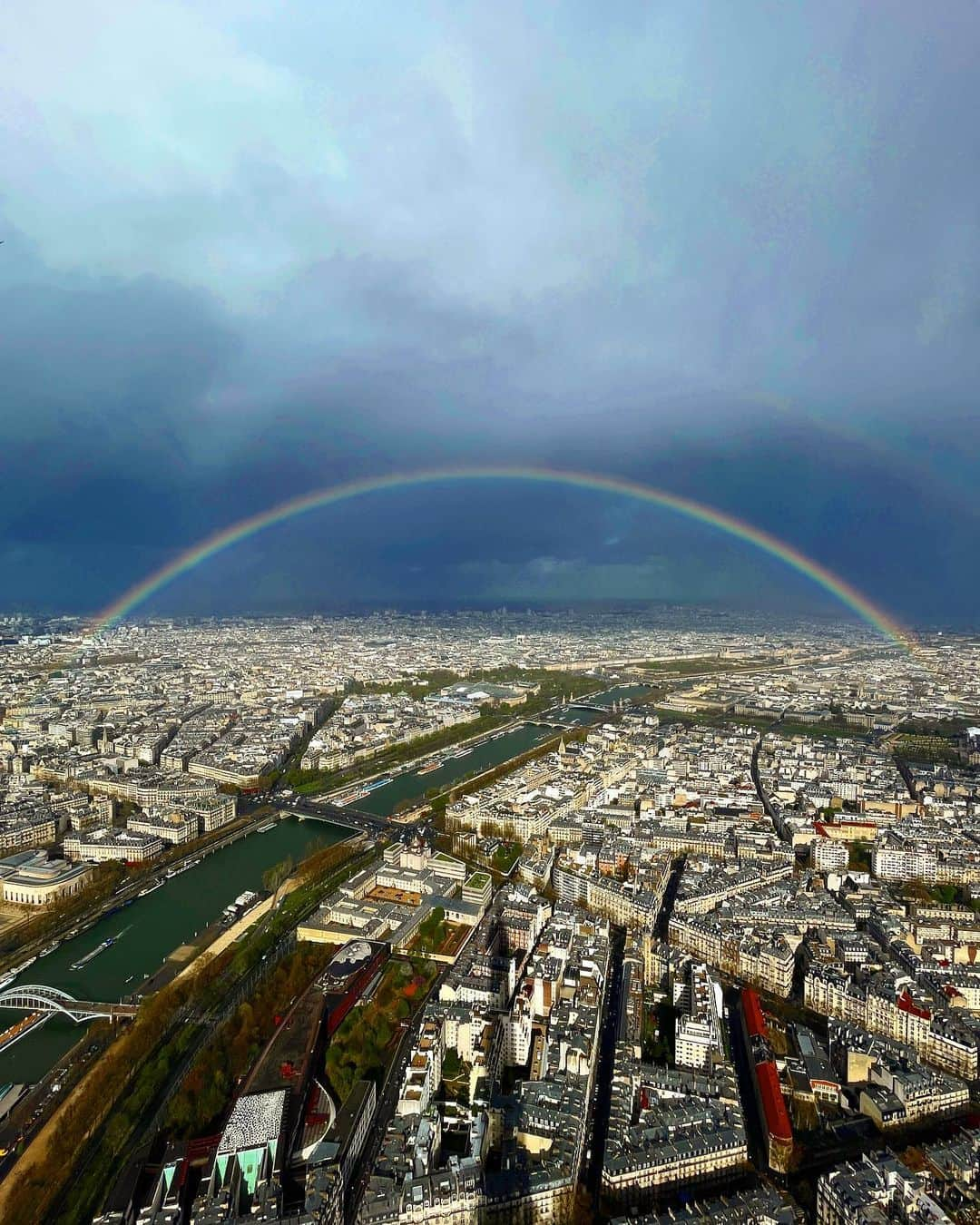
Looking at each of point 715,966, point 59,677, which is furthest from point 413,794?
point 59,677

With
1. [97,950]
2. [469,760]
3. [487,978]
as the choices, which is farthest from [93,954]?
[469,760]

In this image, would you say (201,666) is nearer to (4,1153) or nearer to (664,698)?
(664,698)

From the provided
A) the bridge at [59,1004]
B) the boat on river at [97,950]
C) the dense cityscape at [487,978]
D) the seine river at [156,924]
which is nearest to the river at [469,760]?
the seine river at [156,924]

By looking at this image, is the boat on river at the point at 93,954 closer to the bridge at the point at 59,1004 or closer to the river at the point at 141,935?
the river at the point at 141,935

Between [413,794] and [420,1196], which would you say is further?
[413,794]

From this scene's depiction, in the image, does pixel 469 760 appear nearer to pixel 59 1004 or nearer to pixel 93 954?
pixel 93 954

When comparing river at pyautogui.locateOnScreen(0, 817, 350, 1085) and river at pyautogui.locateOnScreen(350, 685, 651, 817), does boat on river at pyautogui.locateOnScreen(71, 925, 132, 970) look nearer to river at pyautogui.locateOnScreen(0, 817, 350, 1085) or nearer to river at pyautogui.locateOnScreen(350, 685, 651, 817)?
river at pyautogui.locateOnScreen(0, 817, 350, 1085)

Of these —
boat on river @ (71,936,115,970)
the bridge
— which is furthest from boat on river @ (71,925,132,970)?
the bridge
